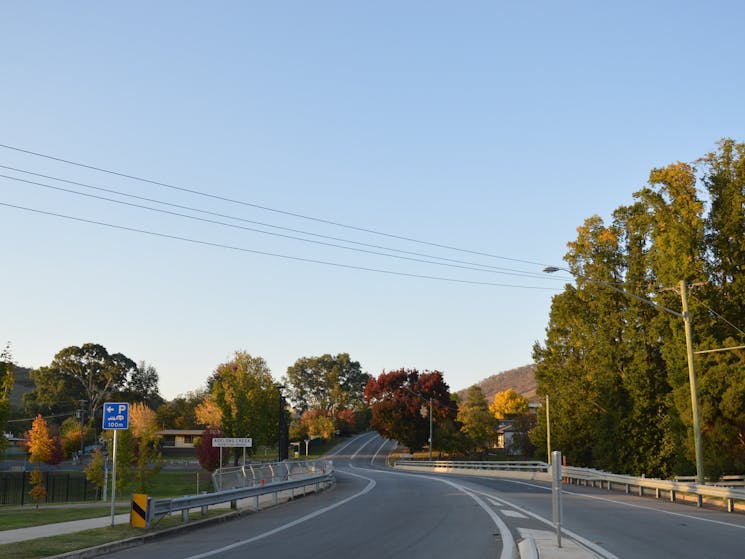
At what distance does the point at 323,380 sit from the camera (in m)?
190

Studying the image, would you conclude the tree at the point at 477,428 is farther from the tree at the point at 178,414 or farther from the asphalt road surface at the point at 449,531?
the asphalt road surface at the point at 449,531

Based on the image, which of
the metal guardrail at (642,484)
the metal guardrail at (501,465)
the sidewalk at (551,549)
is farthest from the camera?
the metal guardrail at (501,465)

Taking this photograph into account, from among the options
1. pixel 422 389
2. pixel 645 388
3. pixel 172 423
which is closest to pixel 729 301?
pixel 645 388

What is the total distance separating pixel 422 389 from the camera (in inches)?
3917

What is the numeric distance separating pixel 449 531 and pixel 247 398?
4499cm

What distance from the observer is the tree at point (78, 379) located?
11894cm

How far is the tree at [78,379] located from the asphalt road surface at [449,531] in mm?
106238

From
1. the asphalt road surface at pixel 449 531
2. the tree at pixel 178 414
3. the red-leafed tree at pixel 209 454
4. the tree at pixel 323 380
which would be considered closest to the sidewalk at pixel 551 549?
the asphalt road surface at pixel 449 531

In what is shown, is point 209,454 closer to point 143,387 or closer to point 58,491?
point 58,491

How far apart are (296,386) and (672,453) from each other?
154776 mm

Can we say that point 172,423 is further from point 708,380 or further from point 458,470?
point 708,380

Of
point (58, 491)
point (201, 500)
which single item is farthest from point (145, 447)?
point (201, 500)

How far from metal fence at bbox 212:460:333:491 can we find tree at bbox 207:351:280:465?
1965cm

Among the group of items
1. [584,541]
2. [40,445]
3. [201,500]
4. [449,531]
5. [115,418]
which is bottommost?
[40,445]
